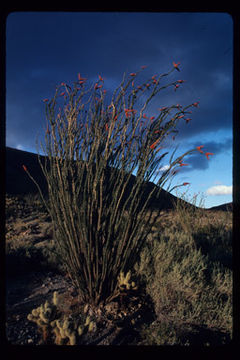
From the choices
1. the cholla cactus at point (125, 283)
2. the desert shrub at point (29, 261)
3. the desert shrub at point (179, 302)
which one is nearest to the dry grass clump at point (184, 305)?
the desert shrub at point (179, 302)

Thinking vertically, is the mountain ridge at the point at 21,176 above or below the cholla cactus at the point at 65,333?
above

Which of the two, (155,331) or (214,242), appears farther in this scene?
(214,242)

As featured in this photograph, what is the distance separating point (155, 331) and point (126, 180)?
160 cm

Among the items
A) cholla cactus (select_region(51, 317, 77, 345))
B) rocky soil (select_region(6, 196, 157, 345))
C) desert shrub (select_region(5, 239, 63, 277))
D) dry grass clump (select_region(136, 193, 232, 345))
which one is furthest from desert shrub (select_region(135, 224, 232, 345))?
desert shrub (select_region(5, 239, 63, 277))

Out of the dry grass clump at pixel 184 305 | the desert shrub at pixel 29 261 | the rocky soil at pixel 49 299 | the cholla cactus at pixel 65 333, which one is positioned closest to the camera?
the cholla cactus at pixel 65 333

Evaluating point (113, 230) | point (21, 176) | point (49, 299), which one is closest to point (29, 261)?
point (49, 299)

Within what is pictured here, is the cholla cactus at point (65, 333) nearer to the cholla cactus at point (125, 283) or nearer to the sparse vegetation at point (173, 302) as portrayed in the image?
the sparse vegetation at point (173, 302)

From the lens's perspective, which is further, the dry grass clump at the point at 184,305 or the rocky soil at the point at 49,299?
the dry grass clump at the point at 184,305

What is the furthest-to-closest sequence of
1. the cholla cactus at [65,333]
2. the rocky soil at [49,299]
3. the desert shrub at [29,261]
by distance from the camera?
1. the desert shrub at [29,261]
2. the rocky soil at [49,299]
3. the cholla cactus at [65,333]

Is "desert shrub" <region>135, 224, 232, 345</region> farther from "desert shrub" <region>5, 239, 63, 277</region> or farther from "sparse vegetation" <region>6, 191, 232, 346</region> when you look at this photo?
"desert shrub" <region>5, 239, 63, 277</region>

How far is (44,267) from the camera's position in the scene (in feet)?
13.8

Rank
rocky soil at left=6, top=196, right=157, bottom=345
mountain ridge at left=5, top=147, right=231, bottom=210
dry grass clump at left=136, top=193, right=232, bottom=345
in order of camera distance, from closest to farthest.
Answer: rocky soil at left=6, top=196, right=157, bottom=345, dry grass clump at left=136, top=193, right=232, bottom=345, mountain ridge at left=5, top=147, right=231, bottom=210
